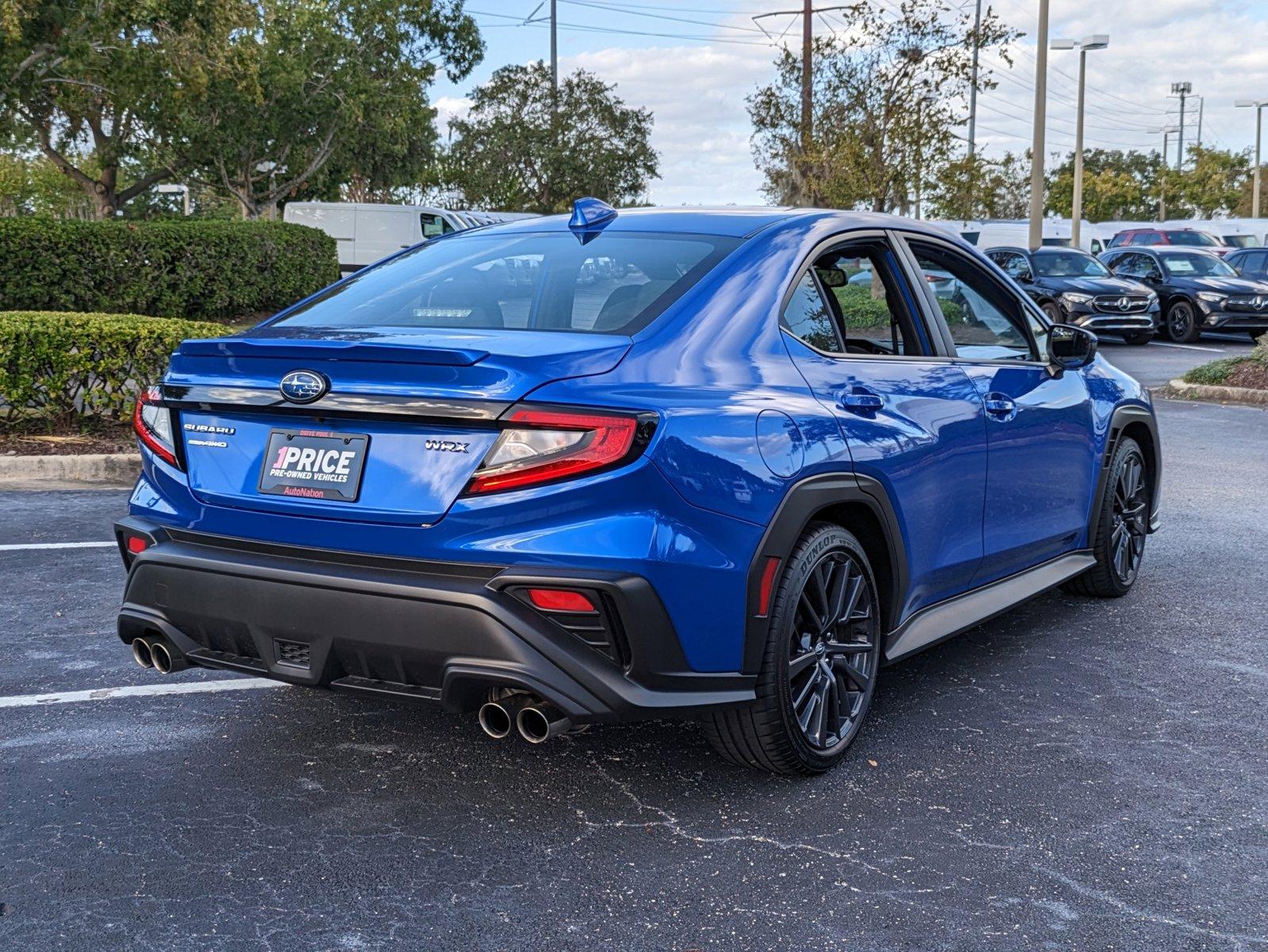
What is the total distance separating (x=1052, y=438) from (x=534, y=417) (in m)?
2.79

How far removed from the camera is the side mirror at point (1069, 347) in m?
5.62

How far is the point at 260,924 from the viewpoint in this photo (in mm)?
3162

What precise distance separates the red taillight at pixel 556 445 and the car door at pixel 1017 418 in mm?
1894

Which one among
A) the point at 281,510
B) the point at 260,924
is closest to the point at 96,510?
the point at 281,510

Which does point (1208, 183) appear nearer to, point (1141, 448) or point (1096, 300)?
point (1096, 300)

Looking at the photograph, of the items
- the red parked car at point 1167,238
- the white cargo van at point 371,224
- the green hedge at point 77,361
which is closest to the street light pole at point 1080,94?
the red parked car at point 1167,238

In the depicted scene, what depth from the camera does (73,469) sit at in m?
9.45

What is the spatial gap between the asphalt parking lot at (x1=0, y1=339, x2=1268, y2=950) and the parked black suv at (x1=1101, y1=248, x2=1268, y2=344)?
797 inches

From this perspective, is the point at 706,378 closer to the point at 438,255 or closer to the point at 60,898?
the point at 438,255

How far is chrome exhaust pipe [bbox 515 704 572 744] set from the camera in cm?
351

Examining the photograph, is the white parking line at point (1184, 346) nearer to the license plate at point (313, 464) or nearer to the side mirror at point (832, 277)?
the side mirror at point (832, 277)

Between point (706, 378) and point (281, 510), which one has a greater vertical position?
point (706, 378)

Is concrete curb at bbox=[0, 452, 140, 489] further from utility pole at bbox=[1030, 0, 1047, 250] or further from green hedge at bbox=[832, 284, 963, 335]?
utility pole at bbox=[1030, 0, 1047, 250]

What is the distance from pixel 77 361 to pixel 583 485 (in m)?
7.53
